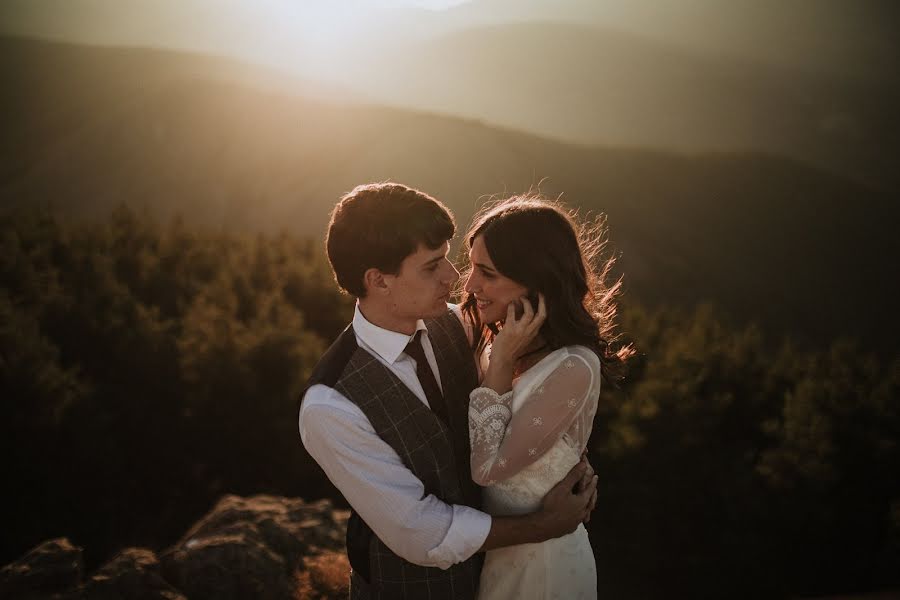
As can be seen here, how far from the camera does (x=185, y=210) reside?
34125mm

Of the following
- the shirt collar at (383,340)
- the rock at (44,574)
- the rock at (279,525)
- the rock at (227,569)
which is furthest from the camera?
the rock at (279,525)

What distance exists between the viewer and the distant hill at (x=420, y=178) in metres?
26.8

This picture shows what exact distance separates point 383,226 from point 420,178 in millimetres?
31730

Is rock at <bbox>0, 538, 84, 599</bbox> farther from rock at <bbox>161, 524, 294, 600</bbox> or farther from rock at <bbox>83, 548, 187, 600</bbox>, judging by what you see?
rock at <bbox>161, 524, 294, 600</bbox>

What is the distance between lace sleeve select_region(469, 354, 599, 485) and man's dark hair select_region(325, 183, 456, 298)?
0.49m

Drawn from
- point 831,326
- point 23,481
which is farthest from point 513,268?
point 831,326

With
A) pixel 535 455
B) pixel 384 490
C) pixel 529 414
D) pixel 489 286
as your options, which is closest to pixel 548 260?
pixel 489 286

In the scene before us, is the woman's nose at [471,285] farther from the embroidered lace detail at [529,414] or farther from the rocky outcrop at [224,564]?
the rocky outcrop at [224,564]

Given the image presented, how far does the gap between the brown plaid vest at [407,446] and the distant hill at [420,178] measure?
20.3 m

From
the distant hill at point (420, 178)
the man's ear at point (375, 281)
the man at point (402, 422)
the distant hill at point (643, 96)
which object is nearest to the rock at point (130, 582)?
the man at point (402, 422)

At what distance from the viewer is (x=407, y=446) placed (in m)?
1.97

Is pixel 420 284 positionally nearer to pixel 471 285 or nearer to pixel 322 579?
pixel 471 285

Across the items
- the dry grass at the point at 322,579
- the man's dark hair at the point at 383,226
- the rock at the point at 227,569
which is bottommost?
the dry grass at the point at 322,579

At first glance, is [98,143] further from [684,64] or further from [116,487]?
[116,487]
